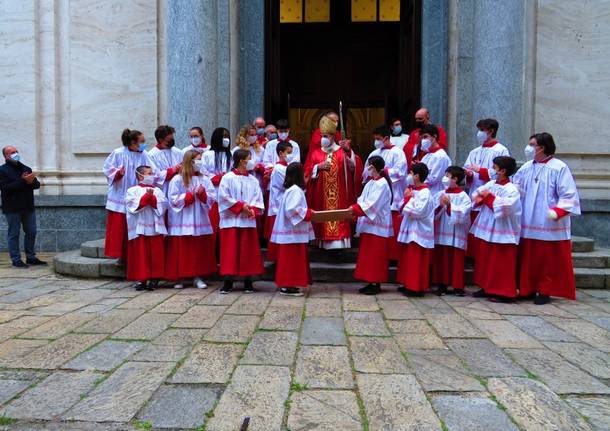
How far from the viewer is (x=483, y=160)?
22.1ft

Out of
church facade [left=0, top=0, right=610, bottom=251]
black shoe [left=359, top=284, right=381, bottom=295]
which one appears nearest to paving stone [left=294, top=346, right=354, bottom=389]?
black shoe [left=359, top=284, right=381, bottom=295]

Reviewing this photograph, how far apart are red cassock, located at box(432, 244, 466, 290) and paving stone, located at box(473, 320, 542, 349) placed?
4.08 feet

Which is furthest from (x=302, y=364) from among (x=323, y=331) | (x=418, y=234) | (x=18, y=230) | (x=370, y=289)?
(x=18, y=230)

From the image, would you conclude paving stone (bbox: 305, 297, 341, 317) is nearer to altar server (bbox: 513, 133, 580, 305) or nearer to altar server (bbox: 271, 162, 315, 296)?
altar server (bbox: 271, 162, 315, 296)

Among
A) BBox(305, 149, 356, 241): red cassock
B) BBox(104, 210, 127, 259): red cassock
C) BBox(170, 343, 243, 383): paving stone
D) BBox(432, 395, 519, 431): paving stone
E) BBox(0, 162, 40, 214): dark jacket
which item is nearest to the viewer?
BBox(432, 395, 519, 431): paving stone

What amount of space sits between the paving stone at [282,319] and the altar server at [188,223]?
5.23 ft

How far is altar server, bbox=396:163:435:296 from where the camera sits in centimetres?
590

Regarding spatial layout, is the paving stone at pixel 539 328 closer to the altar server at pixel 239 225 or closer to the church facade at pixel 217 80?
the altar server at pixel 239 225

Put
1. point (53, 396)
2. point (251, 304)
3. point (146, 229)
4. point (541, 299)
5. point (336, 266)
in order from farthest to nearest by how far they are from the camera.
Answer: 1. point (336, 266)
2. point (146, 229)
3. point (541, 299)
4. point (251, 304)
5. point (53, 396)

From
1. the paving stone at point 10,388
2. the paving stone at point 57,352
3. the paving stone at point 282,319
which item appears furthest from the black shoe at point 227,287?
the paving stone at point 10,388

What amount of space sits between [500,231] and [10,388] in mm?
4979

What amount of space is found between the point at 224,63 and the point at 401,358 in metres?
7.25

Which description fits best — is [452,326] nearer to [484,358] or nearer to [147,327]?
[484,358]

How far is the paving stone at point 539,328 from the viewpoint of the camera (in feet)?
14.3
